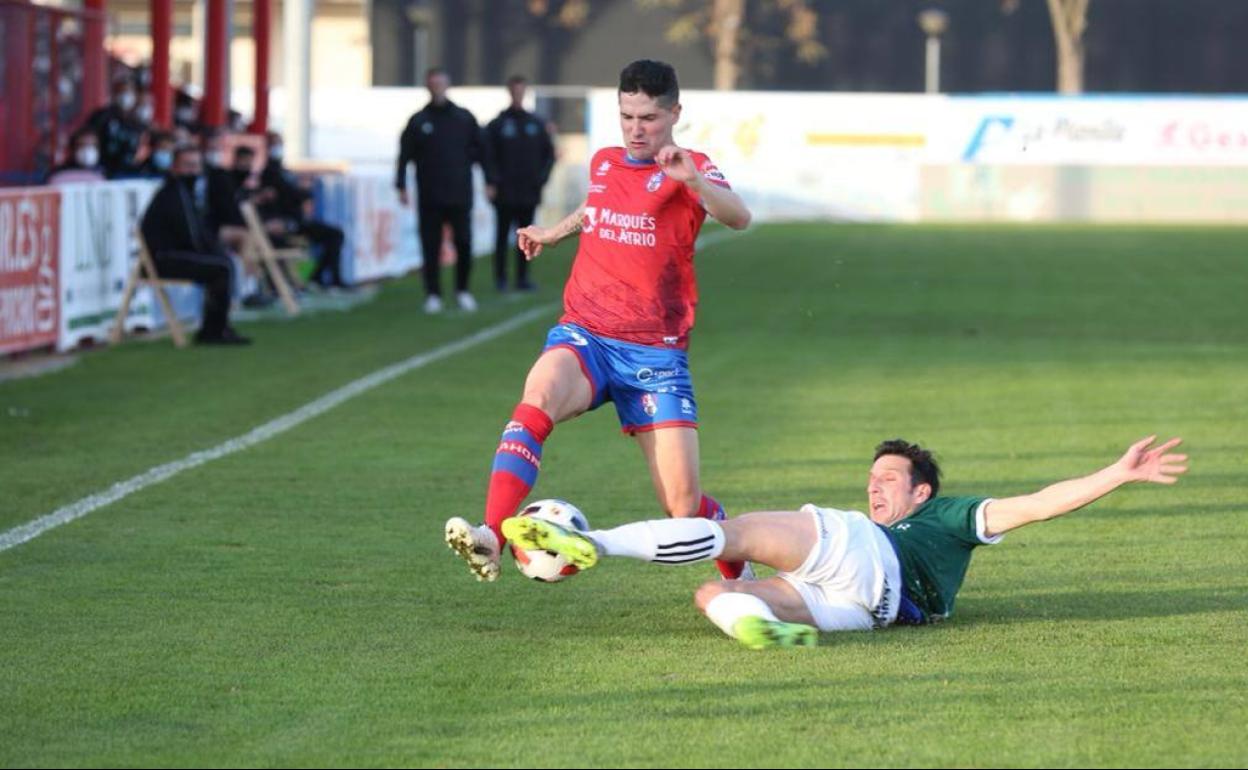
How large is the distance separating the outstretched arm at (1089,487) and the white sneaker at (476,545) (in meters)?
1.50

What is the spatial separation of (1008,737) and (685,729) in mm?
780

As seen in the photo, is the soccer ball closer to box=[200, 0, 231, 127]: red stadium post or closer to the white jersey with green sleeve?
the white jersey with green sleeve

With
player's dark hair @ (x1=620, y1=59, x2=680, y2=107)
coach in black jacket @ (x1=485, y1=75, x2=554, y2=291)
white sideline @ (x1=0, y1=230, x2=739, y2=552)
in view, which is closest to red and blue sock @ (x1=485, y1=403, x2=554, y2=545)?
player's dark hair @ (x1=620, y1=59, x2=680, y2=107)

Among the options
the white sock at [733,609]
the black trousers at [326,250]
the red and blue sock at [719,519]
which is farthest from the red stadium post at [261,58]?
the white sock at [733,609]

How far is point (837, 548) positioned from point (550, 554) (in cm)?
85

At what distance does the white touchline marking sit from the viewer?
912cm

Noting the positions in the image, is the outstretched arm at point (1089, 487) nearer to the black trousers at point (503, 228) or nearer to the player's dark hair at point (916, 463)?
the player's dark hair at point (916, 463)

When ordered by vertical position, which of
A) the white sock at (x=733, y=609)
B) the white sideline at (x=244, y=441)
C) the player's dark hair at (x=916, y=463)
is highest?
the player's dark hair at (x=916, y=463)

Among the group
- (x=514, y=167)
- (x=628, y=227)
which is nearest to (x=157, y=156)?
(x=514, y=167)

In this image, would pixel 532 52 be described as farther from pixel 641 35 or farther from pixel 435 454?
pixel 435 454

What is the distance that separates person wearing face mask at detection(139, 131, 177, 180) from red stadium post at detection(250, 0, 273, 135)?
10.4 metres

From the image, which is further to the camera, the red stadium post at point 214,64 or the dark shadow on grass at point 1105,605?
the red stadium post at point 214,64

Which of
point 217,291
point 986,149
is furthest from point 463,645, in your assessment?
point 986,149

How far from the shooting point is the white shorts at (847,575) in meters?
6.70
